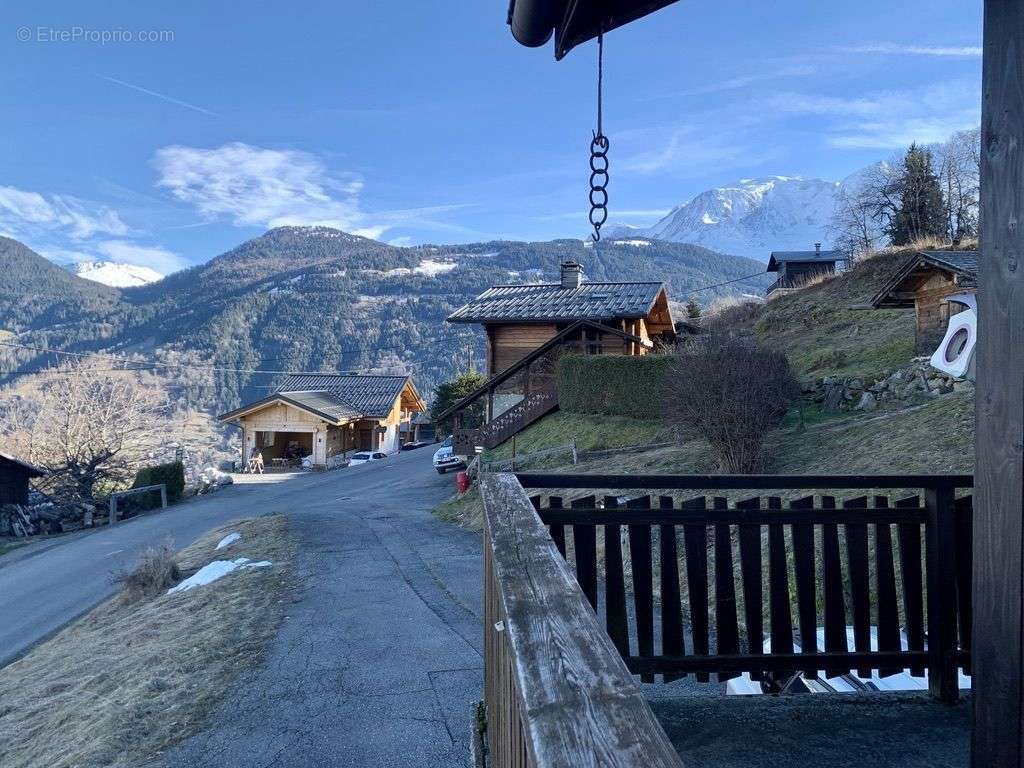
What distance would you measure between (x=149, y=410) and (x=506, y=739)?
3640 centimetres

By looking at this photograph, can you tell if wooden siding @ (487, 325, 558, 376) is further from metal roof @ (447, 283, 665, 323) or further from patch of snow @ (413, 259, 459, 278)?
patch of snow @ (413, 259, 459, 278)

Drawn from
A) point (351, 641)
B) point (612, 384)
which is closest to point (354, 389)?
point (612, 384)

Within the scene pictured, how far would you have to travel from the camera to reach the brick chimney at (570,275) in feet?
101

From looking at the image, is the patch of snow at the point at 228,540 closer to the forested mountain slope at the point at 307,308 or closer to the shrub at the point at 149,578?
the shrub at the point at 149,578

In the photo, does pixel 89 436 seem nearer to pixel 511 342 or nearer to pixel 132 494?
pixel 132 494

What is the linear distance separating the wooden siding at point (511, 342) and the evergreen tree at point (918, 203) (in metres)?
22.9

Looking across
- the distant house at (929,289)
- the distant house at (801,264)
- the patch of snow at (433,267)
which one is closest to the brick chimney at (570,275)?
the distant house at (929,289)

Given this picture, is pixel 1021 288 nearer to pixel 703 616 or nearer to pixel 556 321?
pixel 703 616

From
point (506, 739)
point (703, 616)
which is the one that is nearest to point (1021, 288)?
point (506, 739)

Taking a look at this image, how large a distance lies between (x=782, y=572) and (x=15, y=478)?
1251 inches

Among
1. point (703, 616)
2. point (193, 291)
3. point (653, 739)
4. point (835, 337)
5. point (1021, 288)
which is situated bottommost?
point (703, 616)

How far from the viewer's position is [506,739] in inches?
77.7

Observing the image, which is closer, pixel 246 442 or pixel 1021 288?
pixel 1021 288

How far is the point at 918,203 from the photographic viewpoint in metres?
40.2
